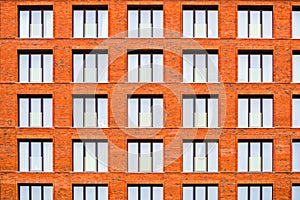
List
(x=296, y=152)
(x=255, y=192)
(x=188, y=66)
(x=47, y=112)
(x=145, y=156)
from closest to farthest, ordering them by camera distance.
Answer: (x=255, y=192)
(x=145, y=156)
(x=296, y=152)
(x=47, y=112)
(x=188, y=66)

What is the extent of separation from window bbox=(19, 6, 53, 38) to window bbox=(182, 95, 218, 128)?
29.5 ft

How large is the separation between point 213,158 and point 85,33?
10418mm

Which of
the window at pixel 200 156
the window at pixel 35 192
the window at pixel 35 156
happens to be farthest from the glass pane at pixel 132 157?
the window at pixel 35 192

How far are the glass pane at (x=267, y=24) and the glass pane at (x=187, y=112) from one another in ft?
19.5

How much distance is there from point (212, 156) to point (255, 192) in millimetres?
3178

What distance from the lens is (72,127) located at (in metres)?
33.3

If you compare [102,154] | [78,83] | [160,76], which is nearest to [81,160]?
[102,154]

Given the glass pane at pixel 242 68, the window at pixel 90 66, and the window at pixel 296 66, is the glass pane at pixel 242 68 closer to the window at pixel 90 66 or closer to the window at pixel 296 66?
the window at pixel 296 66

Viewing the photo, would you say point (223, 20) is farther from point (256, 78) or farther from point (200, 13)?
point (256, 78)

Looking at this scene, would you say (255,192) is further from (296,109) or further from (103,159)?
(103,159)

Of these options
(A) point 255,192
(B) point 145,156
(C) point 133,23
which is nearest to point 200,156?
(B) point 145,156

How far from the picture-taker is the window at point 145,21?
33844 millimetres

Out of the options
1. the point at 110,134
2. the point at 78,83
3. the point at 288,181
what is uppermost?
the point at 78,83

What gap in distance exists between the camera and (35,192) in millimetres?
33219
